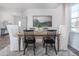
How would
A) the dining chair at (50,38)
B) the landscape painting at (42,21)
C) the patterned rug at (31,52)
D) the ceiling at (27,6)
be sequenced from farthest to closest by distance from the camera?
the dining chair at (50,38) → the landscape painting at (42,21) → the patterned rug at (31,52) → the ceiling at (27,6)

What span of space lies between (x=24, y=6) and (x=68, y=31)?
→ 1.54 metres

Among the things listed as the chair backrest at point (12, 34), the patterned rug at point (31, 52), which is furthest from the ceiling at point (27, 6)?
the patterned rug at point (31, 52)

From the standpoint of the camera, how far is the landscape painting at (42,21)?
12.6ft

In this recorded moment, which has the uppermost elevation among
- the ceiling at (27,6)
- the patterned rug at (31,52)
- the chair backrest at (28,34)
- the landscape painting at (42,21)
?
the ceiling at (27,6)

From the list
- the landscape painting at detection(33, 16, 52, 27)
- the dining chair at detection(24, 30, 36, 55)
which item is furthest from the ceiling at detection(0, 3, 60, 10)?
the dining chair at detection(24, 30, 36, 55)

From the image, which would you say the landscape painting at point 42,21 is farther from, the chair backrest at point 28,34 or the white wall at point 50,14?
the chair backrest at point 28,34

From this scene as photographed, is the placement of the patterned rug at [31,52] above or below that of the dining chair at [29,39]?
below

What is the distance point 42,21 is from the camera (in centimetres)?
389

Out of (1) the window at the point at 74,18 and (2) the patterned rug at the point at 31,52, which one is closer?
(2) the patterned rug at the point at 31,52

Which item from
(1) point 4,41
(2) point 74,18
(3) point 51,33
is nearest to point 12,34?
(1) point 4,41

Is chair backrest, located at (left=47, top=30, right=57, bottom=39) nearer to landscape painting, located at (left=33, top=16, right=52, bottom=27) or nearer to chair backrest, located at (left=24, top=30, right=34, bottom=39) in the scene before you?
landscape painting, located at (left=33, top=16, right=52, bottom=27)

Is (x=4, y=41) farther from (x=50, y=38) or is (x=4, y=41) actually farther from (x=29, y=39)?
(x=50, y=38)

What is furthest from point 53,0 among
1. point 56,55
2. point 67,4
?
point 56,55

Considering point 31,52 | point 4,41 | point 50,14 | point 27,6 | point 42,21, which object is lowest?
point 31,52
